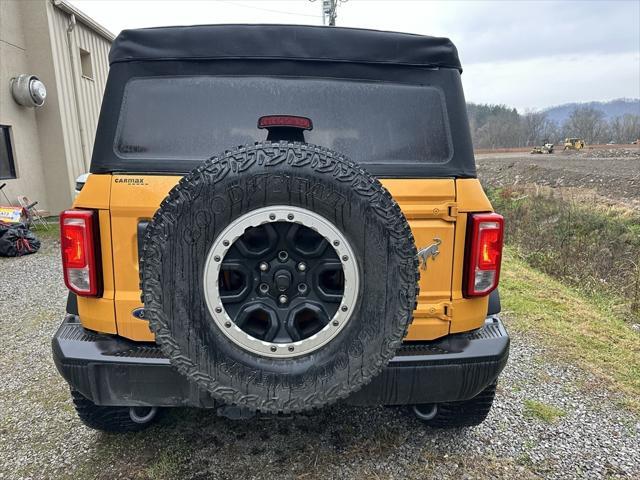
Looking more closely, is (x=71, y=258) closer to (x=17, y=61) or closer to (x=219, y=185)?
(x=219, y=185)

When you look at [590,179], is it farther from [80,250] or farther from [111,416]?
[80,250]

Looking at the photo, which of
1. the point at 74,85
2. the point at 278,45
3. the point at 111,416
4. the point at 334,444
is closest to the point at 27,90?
the point at 74,85

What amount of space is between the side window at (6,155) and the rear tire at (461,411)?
993 cm

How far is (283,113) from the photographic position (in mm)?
2162

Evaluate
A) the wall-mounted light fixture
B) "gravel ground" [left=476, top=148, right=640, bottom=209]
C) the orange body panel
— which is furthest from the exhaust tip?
"gravel ground" [left=476, top=148, right=640, bottom=209]

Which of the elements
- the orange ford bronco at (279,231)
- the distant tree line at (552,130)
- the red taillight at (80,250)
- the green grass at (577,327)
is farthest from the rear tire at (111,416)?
the distant tree line at (552,130)

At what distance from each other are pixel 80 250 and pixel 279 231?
98cm

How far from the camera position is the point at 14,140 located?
31.1 ft

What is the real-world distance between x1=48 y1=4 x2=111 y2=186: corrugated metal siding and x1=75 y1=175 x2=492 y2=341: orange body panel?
9.91m

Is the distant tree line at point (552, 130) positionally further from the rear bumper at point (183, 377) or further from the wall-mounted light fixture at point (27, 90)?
the rear bumper at point (183, 377)

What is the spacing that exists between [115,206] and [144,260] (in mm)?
423

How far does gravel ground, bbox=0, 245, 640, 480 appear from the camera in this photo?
2.44m

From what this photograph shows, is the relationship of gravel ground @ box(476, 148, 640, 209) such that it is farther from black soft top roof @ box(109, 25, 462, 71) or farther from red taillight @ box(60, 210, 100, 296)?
red taillight @ box(60, 210, 100, 296)

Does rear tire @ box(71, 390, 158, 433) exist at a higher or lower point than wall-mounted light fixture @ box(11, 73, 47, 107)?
lower
